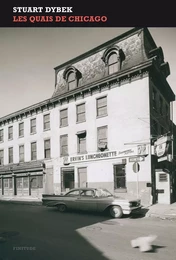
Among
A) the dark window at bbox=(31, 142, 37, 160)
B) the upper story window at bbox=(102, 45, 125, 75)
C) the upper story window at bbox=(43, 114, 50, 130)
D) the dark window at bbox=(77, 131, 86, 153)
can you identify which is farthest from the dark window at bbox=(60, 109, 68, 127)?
the upper story window at bbox=(102, 45, 125, 75)

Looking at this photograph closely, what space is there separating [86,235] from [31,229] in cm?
240

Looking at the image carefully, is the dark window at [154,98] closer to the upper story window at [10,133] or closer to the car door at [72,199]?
the car door at [72,199]

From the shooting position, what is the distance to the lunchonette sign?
15734 millimetres

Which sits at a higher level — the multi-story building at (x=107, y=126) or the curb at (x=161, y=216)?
the multi-story building at (x=107, y=126)

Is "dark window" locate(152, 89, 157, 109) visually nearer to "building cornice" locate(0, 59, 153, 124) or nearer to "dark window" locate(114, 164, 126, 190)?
"building cornice" locate(0, 59, 153, 124)

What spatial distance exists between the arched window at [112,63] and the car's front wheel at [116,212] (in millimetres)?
11295

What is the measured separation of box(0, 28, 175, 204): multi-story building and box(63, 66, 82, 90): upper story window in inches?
3.7

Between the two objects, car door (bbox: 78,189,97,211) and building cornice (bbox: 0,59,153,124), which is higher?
building cornice (bbox: 0,59,153,124)

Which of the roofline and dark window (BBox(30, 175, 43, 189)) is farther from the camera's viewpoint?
dark window (BBox(30, 175, 43, 189))

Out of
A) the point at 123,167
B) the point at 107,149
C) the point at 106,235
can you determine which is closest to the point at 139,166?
the point at 123,167

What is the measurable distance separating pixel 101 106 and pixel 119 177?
604 cm

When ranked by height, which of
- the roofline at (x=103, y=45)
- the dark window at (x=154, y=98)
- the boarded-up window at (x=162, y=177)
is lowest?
the boarded-up window at (x=162, y=177)

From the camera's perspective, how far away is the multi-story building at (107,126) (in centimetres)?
1584

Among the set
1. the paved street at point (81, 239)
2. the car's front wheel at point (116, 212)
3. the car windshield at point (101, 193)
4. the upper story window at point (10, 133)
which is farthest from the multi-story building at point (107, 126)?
the paved street at point (81, 239)
